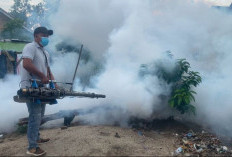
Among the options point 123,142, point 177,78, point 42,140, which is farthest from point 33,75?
point 177,78

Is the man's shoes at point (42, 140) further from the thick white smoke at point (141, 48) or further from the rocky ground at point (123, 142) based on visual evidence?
the thick white smoke at point (141, 48)

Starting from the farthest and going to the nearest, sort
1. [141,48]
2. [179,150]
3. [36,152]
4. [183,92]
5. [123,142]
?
[141,48]
[183,92]
[123,142]
[179,150]
[36,152]

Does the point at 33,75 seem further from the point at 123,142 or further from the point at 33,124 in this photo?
the point at 123,142

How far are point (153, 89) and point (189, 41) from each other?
11.6 feet

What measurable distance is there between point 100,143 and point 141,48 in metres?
3.51

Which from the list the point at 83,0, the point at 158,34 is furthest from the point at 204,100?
the point at 83,0

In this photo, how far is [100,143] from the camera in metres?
4.27

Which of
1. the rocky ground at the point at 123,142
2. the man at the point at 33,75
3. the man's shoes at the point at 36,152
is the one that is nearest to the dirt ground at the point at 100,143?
the rocky ground at the point at 123,142

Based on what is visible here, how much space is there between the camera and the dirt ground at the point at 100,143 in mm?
3961

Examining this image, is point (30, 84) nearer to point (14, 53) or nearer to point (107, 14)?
point (107, 14)

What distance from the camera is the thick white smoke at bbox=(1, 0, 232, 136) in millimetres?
5965

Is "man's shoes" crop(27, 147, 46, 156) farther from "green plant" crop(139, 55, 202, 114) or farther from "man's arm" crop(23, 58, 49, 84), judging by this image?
"green plant" crop(139, 55, 202, 114)

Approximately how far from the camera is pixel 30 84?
12.5ft

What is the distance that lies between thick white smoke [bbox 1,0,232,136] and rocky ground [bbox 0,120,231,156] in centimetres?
70
